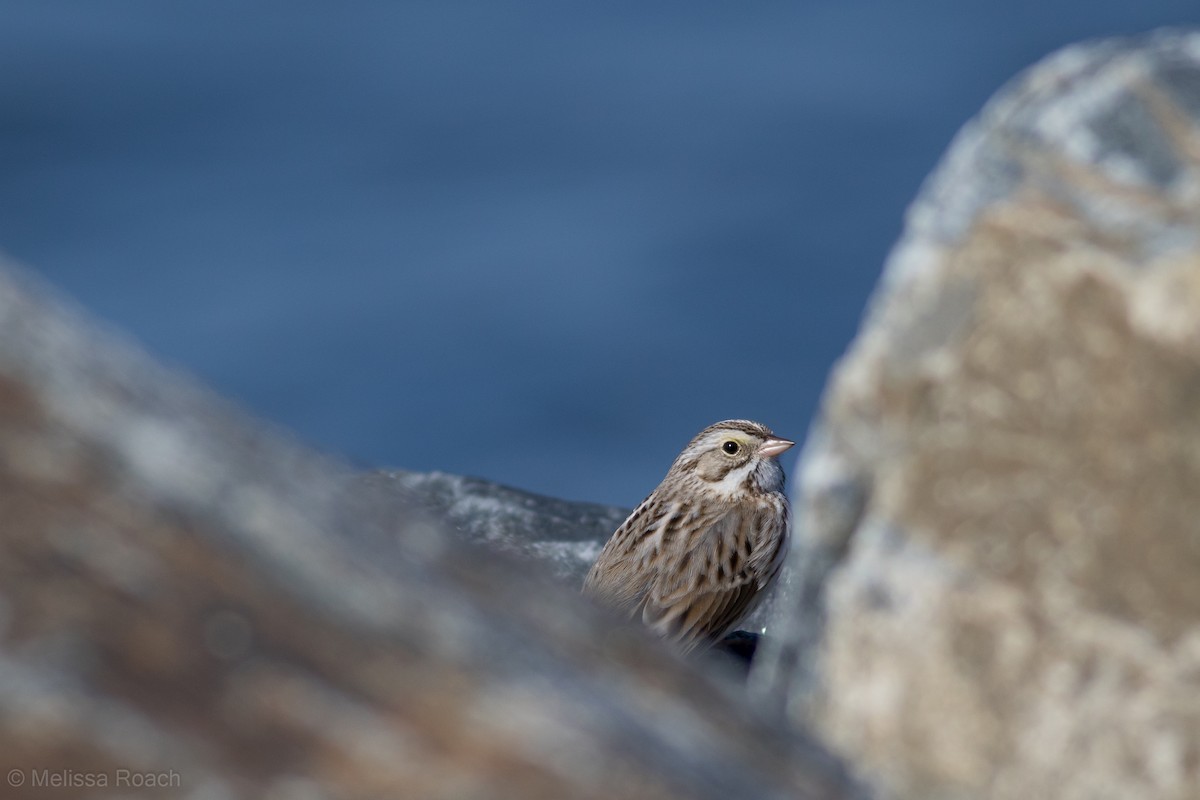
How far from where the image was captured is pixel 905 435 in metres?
3.45

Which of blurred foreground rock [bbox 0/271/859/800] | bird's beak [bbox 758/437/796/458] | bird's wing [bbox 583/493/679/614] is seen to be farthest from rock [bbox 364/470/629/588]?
blurred foreground rock [bbox 0/271/859/800]

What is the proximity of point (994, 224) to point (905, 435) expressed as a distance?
0.48 meters

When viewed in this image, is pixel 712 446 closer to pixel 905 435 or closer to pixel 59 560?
pixel 905 435

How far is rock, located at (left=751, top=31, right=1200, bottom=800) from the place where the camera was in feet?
10.8

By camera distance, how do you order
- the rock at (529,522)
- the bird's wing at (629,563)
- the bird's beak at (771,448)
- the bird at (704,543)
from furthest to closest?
the bird's beak at (771,448), the bird at (704,543), the bird's wing at (629,563), the rock at (529,522)

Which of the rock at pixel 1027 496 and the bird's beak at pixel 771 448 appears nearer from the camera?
the rock at pixel 1027 496

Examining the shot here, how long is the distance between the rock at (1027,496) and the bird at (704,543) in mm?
3745

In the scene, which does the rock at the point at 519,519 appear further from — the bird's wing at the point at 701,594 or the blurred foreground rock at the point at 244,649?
the blurred foreground rock at the point at 244,649

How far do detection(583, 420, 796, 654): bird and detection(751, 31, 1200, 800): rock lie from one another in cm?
375

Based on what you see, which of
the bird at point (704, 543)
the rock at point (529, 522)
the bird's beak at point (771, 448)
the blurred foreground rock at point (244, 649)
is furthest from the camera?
the bird's beak at point (771, 448)

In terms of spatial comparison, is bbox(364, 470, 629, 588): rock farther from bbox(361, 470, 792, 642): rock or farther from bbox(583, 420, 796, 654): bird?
bbox(583, 420, 796, 654): bird

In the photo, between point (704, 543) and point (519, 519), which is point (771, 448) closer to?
point (704, 543)

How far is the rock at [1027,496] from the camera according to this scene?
3.29 m

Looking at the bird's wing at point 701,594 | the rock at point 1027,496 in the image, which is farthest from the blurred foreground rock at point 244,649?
the bird's wing at point 701,594
